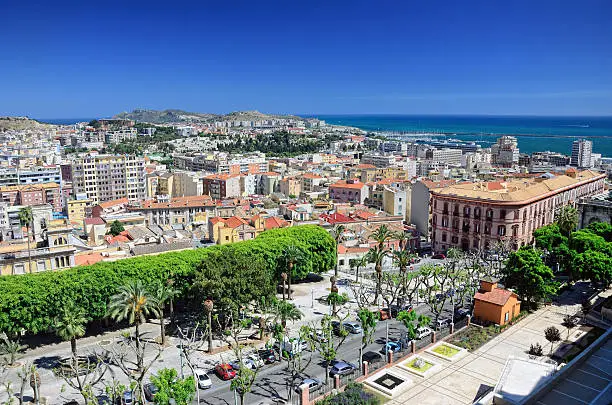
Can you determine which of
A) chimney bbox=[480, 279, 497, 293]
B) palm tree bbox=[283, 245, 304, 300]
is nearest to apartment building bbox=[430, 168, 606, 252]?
chimney bbox=[480, 279, 497, 293]

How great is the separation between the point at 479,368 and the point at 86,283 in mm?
35995

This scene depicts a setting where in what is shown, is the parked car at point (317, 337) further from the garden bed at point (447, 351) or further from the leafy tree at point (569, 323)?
the leafy tree at point (569, 323)

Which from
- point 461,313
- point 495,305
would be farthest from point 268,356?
point 495,305

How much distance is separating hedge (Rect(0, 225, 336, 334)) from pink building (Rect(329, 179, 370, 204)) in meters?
67.5

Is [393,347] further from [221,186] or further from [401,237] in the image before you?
[221,186]

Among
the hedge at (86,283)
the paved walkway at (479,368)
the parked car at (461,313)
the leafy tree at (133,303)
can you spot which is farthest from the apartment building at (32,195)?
the paved walkway at (479,368)

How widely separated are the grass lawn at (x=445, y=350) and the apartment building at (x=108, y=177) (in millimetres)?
118998

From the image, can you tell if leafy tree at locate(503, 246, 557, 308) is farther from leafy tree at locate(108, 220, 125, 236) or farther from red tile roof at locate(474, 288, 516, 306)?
leafy tree at locate(108, 220, 125, 236)

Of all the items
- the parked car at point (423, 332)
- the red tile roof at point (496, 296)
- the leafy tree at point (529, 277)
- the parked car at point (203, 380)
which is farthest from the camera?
the leafy tree at point (529, 277)

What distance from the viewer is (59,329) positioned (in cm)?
3934

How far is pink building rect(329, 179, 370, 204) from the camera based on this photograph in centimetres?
12506

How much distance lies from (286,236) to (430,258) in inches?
1200

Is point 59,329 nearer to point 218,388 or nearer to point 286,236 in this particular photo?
point 218,388

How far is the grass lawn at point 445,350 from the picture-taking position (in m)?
42.9
